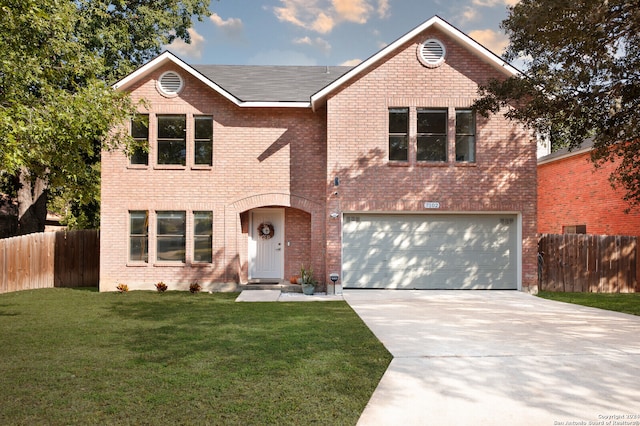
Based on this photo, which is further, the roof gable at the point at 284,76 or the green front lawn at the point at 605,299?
the roof gable at the point at 284,76

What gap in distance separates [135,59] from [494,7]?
1605 centimetres

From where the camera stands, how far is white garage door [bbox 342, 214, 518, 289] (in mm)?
13125

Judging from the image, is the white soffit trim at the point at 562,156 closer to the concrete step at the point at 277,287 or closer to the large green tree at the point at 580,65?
the large green tree at the point at 580,65

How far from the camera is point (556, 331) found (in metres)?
7.61

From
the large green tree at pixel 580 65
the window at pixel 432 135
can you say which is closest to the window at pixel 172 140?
the window at pixel 432 135

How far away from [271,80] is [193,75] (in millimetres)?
2927

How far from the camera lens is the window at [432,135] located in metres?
13.0

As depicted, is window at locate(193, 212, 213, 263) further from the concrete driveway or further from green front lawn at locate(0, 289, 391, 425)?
the concrete driveway

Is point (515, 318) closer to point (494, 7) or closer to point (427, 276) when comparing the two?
point (427, 276)

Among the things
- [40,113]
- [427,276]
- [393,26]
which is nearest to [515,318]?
[427,276]

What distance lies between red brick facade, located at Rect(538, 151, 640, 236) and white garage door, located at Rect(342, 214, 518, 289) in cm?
522

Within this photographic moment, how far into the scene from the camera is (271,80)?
15.2 metres

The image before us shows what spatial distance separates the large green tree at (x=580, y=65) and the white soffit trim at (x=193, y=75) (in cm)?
635

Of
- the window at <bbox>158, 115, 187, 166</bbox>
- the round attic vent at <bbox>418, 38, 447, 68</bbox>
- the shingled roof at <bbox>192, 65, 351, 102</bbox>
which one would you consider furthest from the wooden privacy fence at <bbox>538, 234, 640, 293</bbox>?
the window at <bbox>158, 115, 187, 166</bbox>
